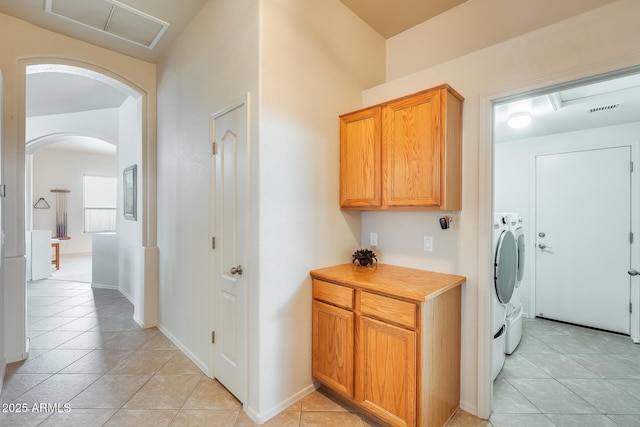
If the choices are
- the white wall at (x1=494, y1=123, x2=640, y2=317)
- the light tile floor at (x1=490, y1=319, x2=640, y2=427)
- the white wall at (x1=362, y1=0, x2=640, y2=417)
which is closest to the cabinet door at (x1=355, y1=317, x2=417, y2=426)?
the white wall at (x1=362, y1=0, x2=640, y2=417)

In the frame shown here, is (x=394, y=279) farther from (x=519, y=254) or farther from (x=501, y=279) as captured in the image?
(x=519, y=254)

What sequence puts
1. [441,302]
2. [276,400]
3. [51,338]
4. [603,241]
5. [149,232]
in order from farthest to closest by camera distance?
[603,241]
[149,232]
[51,338]
[276,400]
[441,302]

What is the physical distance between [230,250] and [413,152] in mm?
1504

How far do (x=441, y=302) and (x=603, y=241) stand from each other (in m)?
3.28

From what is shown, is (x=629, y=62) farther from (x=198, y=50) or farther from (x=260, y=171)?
(x=198, y=50)

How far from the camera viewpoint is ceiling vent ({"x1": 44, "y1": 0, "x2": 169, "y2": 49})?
7.77 feet

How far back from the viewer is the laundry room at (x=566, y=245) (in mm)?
2412

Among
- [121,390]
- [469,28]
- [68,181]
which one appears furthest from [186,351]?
[68,181]

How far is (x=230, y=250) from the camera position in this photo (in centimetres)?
214

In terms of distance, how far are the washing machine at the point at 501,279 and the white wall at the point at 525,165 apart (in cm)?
163

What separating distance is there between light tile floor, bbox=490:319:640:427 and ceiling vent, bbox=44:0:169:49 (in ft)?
13.8

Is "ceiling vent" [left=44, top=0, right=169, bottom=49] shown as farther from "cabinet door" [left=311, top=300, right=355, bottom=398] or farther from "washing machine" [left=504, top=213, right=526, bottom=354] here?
"washing machine" [left=504, top=213, right=526, bottom=354]

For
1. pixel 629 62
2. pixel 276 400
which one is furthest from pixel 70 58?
pixel 629 62

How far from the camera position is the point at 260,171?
1864mm
